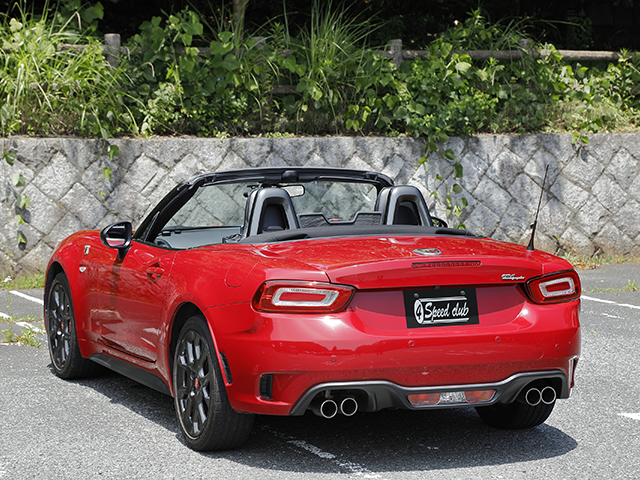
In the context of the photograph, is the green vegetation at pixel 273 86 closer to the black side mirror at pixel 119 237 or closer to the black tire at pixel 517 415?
the black side mirror at pixel 119 237

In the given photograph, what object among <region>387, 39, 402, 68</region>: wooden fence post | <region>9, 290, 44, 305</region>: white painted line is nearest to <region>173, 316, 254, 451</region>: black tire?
<region>9, 290, 44, 305</region>: white painted line

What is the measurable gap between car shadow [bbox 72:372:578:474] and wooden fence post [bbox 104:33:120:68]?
7.50 meters

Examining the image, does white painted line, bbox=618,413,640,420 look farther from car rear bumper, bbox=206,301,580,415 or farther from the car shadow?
car rear bumper, bbox=206,301,580,415

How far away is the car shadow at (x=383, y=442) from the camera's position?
4.18m

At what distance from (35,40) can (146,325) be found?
25.6 ft

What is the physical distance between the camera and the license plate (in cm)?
398

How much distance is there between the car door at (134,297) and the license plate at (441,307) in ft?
4.60

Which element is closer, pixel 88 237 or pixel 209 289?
pixel 209 289

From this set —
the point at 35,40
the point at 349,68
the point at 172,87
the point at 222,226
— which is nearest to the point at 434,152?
the point at 349,68

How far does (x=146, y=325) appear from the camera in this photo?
4855 millimetres

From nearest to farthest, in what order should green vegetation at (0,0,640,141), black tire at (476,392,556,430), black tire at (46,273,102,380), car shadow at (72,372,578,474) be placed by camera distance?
1. car shadow at (72,372,578,474)
2. black tire at (476,392,556,430)
3. black tire at (46,273,102,380)
4. green vegetation at (0,0,640,141)

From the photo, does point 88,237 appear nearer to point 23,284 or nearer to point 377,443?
point 377,443

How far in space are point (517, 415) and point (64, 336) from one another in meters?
3.15

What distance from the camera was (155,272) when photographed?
4.79 metres
